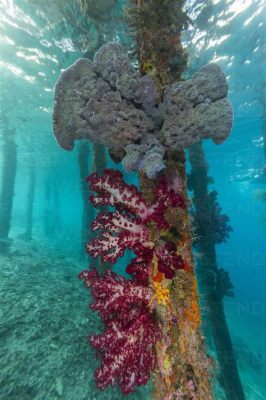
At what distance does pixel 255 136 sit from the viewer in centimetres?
2028

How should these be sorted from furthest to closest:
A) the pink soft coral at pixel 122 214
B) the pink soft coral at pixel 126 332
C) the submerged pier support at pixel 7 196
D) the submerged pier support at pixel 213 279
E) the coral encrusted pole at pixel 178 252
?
the submerged pier support at pixel 7 196 < the submerged pier support at pixel 213 279 < the pink soft coral at pixel 122 214 < the pink soft coral at pixel 126 332 < the coral encrusted pole at pixel 178 252

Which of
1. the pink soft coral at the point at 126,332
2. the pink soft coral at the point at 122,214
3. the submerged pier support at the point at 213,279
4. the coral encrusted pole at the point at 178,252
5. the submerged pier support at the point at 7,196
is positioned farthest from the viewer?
the submerged pier support at the point at 7,196

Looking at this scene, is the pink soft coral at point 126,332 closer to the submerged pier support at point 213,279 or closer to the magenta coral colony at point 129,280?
the magenta coral colony at point 129,280

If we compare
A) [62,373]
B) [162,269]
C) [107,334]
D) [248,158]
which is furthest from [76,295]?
[248,158]

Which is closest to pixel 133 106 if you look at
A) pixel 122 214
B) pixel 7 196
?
pixel 122 214

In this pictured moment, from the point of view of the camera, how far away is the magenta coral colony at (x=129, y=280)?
281 cm

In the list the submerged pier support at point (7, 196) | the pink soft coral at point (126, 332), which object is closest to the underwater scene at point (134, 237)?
the pink soft coral at point (126, 332)

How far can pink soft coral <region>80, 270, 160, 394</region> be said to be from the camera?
2811 millimetres

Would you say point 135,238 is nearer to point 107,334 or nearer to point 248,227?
point 107,334

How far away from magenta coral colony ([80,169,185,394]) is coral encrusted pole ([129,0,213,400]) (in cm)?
12

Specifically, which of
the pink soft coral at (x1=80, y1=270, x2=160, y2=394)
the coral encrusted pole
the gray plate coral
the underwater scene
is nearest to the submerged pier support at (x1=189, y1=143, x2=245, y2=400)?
the underwater scene

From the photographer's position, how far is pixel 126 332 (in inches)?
113

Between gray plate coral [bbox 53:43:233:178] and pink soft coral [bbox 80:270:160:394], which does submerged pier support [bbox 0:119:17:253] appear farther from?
gray plate coral [bbox 53:43:233:178]

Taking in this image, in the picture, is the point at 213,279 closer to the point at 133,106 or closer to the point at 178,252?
the point at 178,252
